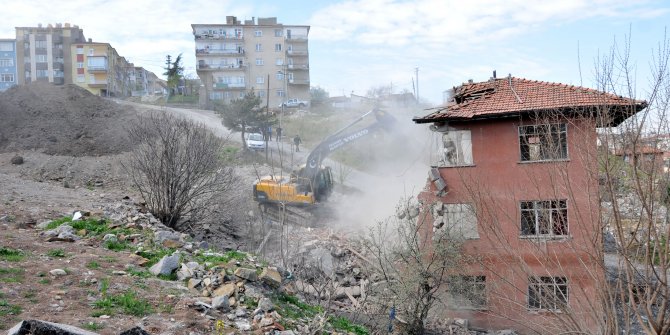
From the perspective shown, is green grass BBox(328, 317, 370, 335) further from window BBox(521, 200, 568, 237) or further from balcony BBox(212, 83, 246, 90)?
balcony BBox(212, 83, 246, 90)

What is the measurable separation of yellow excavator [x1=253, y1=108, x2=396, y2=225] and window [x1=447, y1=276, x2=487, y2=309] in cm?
824

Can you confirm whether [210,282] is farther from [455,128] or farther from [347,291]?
[455,128]

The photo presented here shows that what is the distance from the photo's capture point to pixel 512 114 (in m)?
16.0

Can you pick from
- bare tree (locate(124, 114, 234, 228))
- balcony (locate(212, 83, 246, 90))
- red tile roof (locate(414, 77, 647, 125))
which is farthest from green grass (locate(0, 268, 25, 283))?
balcony (locate(212, 83, 246, 90))

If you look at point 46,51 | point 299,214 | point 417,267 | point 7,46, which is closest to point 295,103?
point 46,51

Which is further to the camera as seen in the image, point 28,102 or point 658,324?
point 28,102

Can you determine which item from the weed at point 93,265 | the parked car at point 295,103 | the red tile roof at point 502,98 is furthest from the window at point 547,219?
the parked car at point 295,103

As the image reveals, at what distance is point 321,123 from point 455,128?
109 ft

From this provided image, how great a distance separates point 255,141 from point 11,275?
29.5 metres

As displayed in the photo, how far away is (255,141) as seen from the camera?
127 feet

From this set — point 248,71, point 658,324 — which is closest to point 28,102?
point 248,71

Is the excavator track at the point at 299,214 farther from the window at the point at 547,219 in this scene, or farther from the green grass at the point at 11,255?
the green grass at the point at 11,255

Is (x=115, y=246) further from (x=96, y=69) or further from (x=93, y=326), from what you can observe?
(x=96, y=69)

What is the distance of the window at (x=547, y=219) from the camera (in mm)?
9859
